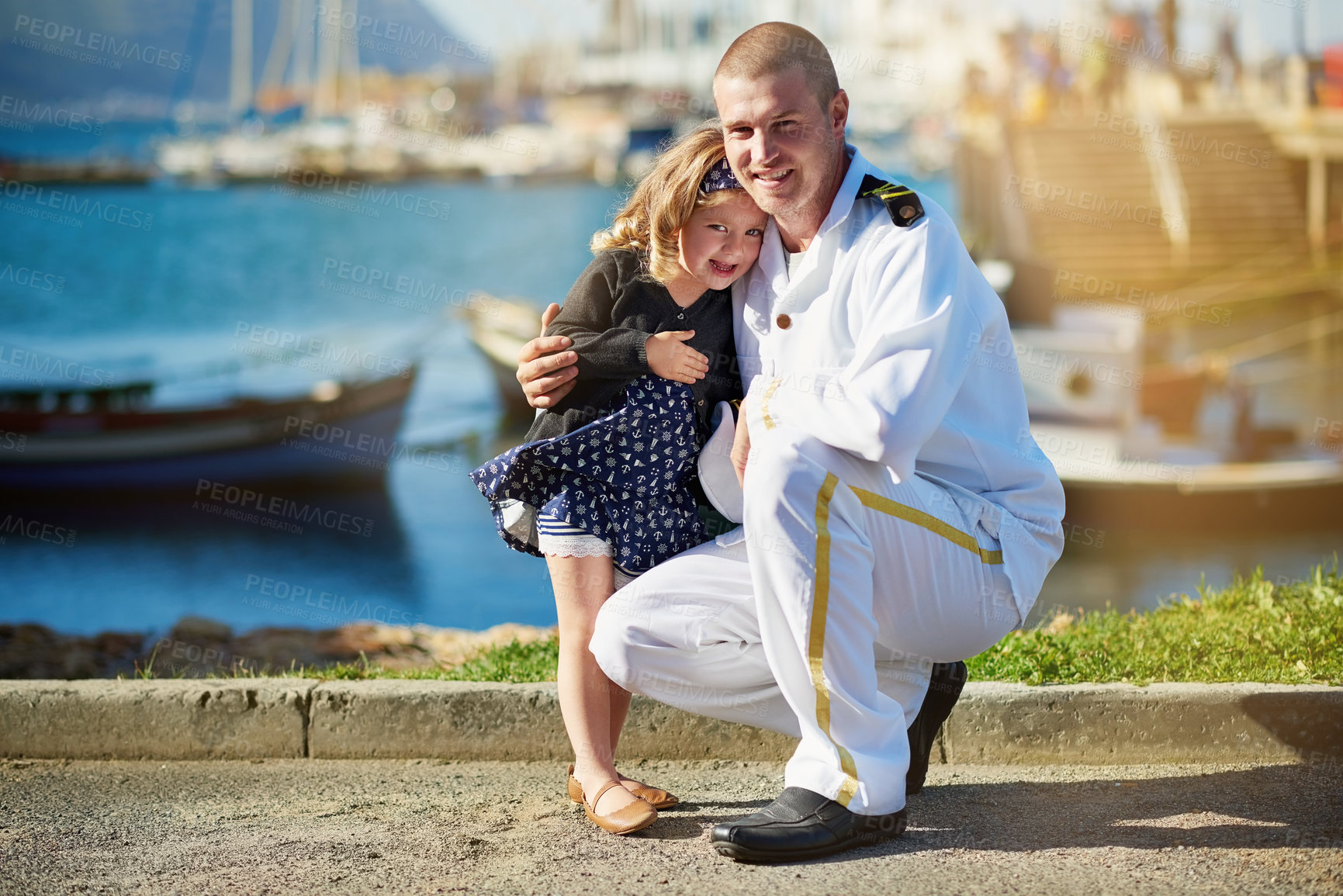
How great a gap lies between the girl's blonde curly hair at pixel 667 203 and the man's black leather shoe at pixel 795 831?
122 centimetres

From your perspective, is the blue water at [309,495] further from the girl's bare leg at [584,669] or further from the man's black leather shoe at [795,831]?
the man's black leather shoe at [795,831]

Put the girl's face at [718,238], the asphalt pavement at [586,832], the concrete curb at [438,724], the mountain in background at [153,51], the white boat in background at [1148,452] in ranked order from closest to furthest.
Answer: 1. the asphalt pavement at [586,832]
2. the girl's face at [718,238]
3. the concrete curb at [438,724]
4. the white boat in background at [1148,452]
5. the mountain in background at [153,51]

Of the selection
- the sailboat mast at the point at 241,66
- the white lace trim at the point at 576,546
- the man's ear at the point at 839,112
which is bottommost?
the white lace trim at the point at 576,546

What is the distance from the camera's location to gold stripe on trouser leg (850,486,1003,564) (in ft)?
8.85

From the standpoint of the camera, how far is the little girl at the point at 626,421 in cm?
297

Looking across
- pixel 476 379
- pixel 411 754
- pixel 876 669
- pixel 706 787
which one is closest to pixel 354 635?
pixel 411 754

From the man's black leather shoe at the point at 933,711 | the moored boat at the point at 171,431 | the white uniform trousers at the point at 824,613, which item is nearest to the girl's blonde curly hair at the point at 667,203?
the white uniform trousers at the point at 824,613

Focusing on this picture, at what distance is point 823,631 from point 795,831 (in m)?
0.42

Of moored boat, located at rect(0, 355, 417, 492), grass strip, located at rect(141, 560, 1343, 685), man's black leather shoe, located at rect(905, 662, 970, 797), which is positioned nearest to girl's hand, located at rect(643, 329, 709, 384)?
man's black leather shoe, located at rect(905, 662, 970, 797)

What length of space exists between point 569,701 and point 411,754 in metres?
0.73

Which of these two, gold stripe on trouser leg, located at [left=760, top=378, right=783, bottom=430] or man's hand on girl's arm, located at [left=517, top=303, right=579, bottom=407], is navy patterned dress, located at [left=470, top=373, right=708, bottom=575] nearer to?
man's hand on girl's arm, located at [left=517, top=303, right=579, bottom=407]

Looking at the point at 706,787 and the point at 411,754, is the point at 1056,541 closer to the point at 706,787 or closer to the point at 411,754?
the point at 706,787

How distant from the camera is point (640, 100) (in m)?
73.1

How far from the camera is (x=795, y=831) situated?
2648 mm
